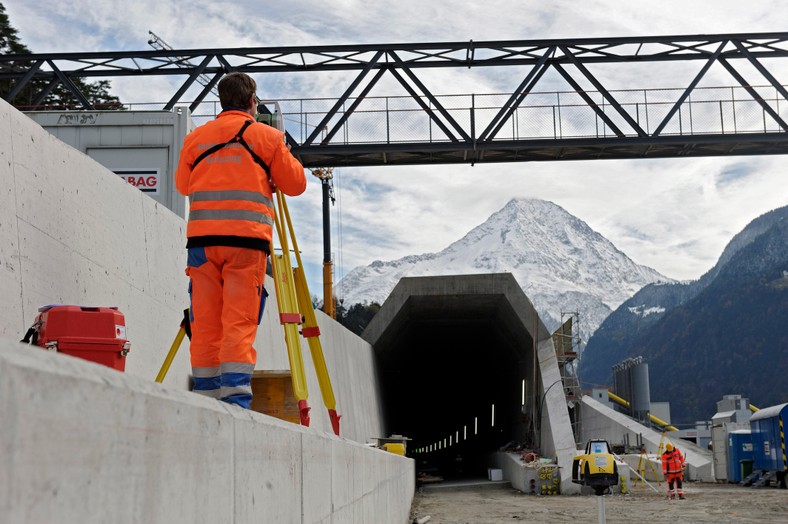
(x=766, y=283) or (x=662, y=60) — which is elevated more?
(x=766, y=283)

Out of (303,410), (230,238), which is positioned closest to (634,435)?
(303,410)

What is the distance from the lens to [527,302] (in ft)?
109

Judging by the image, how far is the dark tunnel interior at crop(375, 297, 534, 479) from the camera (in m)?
37.0

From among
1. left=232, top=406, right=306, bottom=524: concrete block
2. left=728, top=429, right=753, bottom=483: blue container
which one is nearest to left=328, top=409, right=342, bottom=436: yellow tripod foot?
left=232, top=406, right=306, bottom=524: concrete block

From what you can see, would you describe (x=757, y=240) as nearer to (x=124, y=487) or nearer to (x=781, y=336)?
(x=781, y=336)

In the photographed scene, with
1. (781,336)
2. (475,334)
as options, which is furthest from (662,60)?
(781,336)

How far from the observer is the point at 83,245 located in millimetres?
6840

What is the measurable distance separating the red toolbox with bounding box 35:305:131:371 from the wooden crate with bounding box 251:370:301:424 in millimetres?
7912

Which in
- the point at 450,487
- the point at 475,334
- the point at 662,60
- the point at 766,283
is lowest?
the point at 450,487

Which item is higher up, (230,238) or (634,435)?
(230,238)

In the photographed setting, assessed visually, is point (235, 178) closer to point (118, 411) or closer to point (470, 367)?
point (118, 411)

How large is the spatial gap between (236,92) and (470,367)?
156 feet

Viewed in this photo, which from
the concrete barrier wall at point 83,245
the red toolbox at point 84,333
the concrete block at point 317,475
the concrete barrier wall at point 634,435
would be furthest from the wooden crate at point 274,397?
the concrete barrier wall at point 634,435

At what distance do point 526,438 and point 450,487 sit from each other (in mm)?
→ 5623
